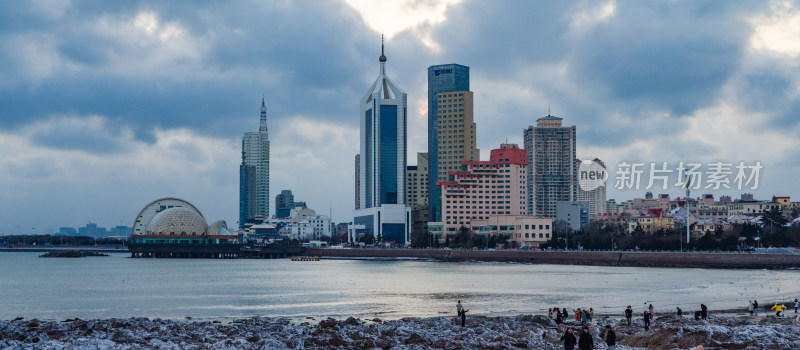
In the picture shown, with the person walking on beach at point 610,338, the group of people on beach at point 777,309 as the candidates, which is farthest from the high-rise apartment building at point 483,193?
the person walking on beach at point 610,338

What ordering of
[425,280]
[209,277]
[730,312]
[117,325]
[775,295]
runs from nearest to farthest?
1. [117,325]
2. [730,312]
3. [775,295]
4. [425,280]
5. [209,277]

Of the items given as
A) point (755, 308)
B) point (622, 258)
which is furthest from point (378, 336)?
point (622, 258)

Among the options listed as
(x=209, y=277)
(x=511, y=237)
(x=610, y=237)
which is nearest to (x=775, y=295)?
(x=209, y=277)

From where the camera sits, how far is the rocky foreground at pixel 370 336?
28562 mm

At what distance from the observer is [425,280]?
3442 inches

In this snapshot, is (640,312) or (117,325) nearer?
(117,325)

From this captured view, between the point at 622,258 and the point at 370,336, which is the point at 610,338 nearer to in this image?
the point at 370,336

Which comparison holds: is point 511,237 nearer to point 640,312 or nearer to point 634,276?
point 634,276

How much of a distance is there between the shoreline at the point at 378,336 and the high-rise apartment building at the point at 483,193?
152 m

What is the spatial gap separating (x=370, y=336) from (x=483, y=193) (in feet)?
535

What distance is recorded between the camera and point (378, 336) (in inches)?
1264

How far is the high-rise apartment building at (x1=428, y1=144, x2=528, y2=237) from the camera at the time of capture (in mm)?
191375

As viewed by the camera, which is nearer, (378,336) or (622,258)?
(378,336)

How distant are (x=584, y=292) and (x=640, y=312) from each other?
54.8 ft
